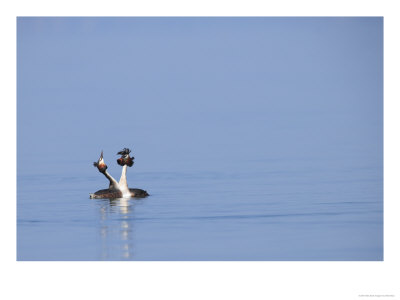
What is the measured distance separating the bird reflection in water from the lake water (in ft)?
0.06

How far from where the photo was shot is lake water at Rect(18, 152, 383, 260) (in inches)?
788

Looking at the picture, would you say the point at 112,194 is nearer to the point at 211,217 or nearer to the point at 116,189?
the point at 116,189

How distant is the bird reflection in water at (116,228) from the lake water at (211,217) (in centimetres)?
2

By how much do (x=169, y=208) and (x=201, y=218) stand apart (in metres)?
1.65

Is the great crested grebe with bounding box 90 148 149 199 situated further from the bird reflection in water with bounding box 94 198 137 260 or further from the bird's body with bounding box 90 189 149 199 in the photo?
the bird reflection in water with bounding box 94 198 137 260

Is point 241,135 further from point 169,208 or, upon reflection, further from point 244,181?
point 169,208

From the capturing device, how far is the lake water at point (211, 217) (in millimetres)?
20016

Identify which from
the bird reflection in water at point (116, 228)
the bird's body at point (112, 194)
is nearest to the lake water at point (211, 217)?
the bird reflection in water at point (116, 228)

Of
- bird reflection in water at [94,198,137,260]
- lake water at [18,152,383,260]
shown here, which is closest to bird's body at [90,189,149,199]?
bird reflection in water at [94,198,137,260]

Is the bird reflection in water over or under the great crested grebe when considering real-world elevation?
under

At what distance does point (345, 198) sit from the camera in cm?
2631

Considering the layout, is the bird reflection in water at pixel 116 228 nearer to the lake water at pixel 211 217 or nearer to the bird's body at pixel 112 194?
the lake water at pixel 211 217

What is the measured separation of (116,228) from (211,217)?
2519 mm

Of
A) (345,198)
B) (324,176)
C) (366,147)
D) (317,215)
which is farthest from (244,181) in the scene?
(366,147)
